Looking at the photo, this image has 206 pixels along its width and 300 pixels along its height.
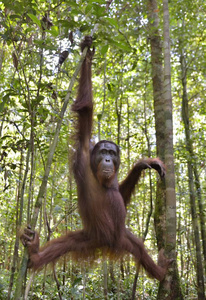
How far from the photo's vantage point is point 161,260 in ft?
11.0

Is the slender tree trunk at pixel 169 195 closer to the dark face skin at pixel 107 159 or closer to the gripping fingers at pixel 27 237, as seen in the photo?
the dark face skin at pixel 107 159

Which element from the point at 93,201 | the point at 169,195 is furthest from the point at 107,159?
the point at 169,195

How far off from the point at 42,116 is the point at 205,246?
17.3 feet

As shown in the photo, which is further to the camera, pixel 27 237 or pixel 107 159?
pixel 107 159

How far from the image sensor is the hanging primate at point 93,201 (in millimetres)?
3240

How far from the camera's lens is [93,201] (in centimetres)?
330

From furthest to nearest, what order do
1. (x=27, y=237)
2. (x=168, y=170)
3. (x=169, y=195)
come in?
(x=168, y=170) < (x=169, y=195) < (x=27, y=237)

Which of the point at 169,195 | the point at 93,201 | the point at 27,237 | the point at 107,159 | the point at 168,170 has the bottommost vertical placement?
the point at 27,237

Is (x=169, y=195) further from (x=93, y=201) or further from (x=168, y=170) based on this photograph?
(x=93, y=201)

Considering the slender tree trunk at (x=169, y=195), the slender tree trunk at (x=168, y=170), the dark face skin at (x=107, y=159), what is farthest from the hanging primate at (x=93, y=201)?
the slender tree trunk at (x=169, y=195)

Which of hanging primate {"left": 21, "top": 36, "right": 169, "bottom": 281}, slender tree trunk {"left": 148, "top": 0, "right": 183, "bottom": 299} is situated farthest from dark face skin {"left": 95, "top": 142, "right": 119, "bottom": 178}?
slender tree trunk {"left": 148, "top": 0, "right": 183, "bottom": 299}

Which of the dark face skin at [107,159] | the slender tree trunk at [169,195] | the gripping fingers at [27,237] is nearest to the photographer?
the gripping fingers at [27,237]

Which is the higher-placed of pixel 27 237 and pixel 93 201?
pixel 93 201

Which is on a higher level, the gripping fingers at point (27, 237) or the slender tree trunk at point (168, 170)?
the slender tree trunk at point (168, 170)
